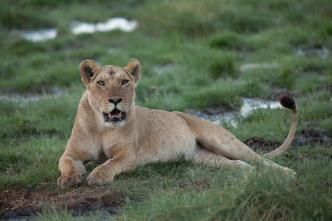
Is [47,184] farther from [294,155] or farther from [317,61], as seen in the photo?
[317,61]

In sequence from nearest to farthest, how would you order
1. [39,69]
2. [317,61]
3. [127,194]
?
[127,194], [317,61], [39,69]

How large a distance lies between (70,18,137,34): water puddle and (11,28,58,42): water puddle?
0.45 meters

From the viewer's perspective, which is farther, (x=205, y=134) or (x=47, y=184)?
(x=205, y=134)

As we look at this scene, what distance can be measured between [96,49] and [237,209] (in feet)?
24.2

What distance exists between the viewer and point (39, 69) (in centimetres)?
907

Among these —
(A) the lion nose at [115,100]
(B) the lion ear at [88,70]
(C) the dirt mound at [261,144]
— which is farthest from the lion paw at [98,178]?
(C) the dirt mound at [261,144]

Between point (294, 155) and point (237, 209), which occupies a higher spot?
point (237, 209)

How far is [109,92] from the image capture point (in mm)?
4070

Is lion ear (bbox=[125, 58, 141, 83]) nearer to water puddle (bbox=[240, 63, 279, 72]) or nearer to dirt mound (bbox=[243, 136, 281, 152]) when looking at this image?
dirt mound (bbox=[243, 136, 281, 152])

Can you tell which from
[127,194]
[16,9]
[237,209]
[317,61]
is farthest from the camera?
[16,9]

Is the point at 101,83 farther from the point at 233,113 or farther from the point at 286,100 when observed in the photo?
the point at 233,113

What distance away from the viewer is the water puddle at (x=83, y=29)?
11766mm

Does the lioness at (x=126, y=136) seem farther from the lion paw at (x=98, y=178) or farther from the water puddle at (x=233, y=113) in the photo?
the water puddle at (x=233, y=113)

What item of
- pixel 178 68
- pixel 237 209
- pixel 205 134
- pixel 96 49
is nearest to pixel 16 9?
pixel 96 49
